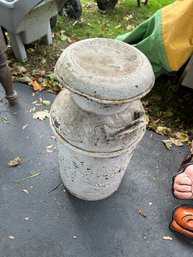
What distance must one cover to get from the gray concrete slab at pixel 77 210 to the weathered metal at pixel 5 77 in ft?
1.11

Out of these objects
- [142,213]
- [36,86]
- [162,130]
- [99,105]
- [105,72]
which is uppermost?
[105,72]

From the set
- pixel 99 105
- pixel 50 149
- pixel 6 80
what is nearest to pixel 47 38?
pixel 6 80

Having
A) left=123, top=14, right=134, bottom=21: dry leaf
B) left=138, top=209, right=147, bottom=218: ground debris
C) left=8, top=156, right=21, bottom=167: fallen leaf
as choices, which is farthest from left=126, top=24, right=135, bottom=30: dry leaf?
left=138, top=209, right=147, bottom=218: ground debris

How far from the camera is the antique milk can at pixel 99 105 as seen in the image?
1399 mm

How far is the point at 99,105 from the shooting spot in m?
1.50

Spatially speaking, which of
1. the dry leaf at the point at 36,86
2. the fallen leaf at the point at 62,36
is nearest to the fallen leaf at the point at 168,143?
the dry leaf at the point at 36,86

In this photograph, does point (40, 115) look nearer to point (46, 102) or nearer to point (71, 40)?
point (46, 102)

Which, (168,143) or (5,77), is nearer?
(5,77)

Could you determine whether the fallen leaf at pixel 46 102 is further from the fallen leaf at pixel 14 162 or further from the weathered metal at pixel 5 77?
the fallen leaf at pixel 14 162

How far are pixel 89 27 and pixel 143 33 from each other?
1588mm

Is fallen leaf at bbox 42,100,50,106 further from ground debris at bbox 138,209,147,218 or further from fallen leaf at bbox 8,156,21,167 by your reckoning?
ground debris at bbox 138,209,147,218

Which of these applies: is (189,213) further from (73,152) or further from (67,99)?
(67,99)

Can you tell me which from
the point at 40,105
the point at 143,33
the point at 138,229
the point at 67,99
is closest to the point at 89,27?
the point at 143,33

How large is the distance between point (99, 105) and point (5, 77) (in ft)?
5.08
